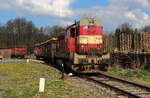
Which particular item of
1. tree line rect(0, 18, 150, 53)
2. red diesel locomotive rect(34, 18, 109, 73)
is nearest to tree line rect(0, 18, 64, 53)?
tree line rect(0, 18, 150, 53)

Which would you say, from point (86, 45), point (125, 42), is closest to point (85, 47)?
point (86, 45)

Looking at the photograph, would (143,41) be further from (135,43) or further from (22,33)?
(22,33)

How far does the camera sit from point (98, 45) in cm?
1755

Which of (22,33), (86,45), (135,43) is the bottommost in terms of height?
(86,45)

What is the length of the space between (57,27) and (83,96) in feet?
332

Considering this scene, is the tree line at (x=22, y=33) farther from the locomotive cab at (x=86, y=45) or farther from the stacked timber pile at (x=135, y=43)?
the locomotive cab at (x=86, y=45)

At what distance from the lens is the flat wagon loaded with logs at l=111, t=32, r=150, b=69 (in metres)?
21.0

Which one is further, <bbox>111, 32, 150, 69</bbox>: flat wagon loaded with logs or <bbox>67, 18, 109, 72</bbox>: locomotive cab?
<bbox>111, 32, 150, 69</bbox>: flat wagon loaded with logs

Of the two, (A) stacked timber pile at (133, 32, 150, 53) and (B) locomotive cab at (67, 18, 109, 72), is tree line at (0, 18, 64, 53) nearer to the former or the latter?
(A) stacked timber pile at (133, 32, 150, 53)

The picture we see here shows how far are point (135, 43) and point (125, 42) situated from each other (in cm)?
163

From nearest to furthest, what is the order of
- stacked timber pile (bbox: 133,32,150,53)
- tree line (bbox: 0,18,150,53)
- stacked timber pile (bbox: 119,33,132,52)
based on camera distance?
stacked timber pile (bbox: 133,32,150,53)
stacked timber pile (bbox: 119,33,132,52)
tree line (bbox: 0,18,150,53)

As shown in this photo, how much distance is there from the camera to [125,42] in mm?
26438

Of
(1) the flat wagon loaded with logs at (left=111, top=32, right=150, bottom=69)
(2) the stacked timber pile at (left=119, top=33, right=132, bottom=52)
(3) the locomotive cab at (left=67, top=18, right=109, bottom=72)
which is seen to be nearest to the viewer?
(3) the locomotive cab at (left=67, top=18, right=109, bottom=72)

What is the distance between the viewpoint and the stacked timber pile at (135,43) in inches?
941
